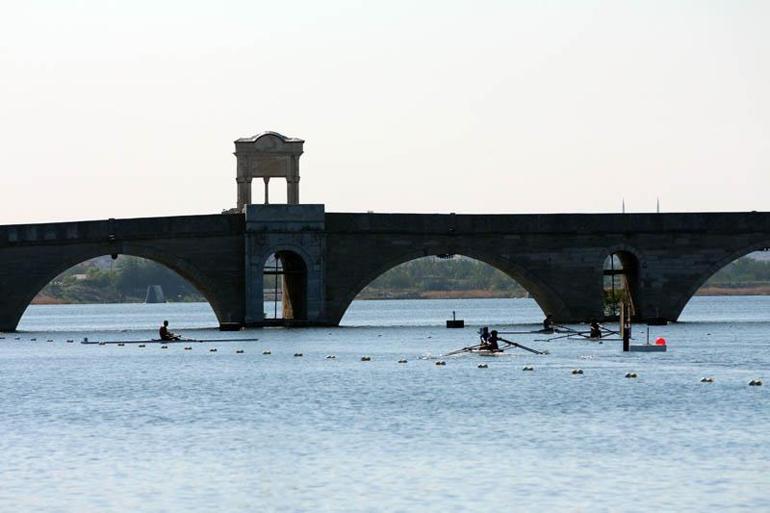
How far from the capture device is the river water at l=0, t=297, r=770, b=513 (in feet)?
104

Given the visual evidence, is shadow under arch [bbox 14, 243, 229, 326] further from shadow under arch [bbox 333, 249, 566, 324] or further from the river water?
the river water

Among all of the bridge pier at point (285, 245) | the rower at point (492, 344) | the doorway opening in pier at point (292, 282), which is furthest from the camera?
the doorway opening in pier at point (292, 282)

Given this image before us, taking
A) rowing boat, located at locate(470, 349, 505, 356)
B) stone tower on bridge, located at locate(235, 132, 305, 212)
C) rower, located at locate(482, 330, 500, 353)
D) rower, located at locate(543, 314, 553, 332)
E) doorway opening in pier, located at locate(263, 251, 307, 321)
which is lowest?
rowing boat, located at locate(470, 349, 505, 356)

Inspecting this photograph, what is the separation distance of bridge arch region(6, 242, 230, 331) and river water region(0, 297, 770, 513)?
20819 millimetres

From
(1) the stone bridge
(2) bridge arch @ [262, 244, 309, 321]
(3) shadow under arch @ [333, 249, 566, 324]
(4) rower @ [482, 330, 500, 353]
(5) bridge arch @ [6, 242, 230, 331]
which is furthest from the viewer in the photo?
(3) shadow under arch @ [333, 249, 566, 324]

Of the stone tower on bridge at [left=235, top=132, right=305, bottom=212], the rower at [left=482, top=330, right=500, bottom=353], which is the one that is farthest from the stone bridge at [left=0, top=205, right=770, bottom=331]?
the rower at [left=482, top=330, right=500, bottom=353]

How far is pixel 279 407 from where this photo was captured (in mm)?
49469

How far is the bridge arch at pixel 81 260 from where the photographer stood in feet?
309

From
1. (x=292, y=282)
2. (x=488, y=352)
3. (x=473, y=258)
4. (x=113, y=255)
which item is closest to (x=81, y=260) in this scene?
(x=113, y=255)

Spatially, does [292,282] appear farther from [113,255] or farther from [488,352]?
[488,352]

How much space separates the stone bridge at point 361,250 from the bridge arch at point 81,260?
0.19ft

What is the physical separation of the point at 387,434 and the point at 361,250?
55.6 meters

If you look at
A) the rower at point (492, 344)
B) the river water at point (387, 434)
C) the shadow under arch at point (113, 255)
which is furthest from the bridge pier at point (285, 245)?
the rower at point (492, 344)

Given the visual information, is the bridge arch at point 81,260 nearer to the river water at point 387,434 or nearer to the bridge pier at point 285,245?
the bridge pier at point 285,245
